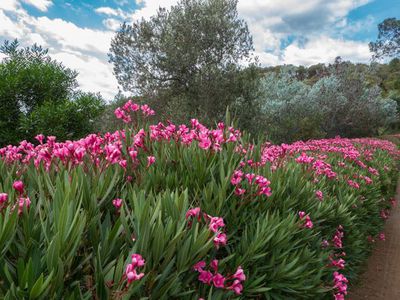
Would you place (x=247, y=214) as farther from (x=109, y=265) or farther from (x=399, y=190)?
(x=399, y=190)

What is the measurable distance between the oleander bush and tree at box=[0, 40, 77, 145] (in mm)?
8679

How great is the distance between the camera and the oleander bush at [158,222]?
160 cm

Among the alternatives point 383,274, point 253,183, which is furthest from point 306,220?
point 383,274

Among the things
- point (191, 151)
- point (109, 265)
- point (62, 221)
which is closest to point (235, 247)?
point (191, 151)

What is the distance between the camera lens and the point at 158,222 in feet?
5.92

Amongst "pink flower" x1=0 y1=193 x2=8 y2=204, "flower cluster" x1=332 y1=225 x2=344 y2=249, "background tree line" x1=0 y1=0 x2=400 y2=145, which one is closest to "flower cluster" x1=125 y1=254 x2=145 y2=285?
"pink flower" x1=0 y1=193 x2=8 y2=204

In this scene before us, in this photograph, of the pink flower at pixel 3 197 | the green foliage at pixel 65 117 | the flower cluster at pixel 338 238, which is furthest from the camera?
the green foliage at pixel 65 117

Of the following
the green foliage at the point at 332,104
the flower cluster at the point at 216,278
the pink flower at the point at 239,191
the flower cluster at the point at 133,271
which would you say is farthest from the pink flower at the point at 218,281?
the green foliage at the point at 332,104

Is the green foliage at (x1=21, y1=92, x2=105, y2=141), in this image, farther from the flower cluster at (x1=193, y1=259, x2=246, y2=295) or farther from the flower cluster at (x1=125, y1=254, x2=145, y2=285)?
the flower cluster at (x1=125, y1=254, x2=145, y2=285)

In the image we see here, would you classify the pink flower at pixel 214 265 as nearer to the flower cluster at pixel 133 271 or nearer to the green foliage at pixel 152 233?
the green foliage at pixel 152 233

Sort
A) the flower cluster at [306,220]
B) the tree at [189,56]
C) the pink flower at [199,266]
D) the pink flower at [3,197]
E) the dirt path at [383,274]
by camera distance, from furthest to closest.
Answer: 1. the tree at [189,56]
2. the dirt path at [383,274]
3. the flower cluster at [306,220]
4. the pink flower at [199,266]
5. the pink flower at [3,197]

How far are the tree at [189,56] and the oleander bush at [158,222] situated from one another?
10.1 m

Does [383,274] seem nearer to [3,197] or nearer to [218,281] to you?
[218,281]

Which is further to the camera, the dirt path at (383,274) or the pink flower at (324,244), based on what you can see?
the dirt path at (383,274)
